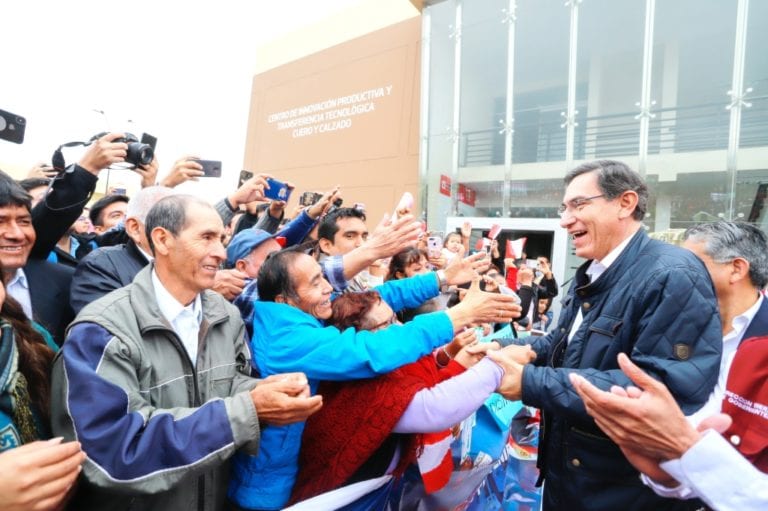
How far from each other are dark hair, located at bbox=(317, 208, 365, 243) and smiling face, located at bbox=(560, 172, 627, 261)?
5.11 feet

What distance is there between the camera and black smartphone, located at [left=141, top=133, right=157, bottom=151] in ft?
8.11

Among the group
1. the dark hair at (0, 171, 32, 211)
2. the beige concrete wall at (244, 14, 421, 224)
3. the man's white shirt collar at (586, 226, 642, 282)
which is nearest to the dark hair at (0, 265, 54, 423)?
the dark hair at (0, 171, 32, 211)

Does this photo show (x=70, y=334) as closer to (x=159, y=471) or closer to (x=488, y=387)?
(x=159, y=471)

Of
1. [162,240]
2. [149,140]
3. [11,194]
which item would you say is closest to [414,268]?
[149,140]

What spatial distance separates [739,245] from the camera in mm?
2051

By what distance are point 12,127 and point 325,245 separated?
1.79 m

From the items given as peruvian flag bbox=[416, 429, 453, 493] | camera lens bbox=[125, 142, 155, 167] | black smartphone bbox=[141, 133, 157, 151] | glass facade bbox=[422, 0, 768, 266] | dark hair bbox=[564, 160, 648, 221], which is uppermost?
glass facade bbox=[422, 0, 768, 266]

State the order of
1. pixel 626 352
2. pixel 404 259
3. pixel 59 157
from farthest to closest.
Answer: pixel 404 259 → pixel 59 157 → pixel 626 352

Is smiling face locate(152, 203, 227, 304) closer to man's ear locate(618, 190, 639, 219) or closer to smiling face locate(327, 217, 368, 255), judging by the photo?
smiling face locate(327, 217, 368, 255)

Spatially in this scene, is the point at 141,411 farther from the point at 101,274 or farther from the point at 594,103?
the point at 594,103

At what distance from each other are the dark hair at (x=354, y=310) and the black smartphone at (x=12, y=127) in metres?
1.69

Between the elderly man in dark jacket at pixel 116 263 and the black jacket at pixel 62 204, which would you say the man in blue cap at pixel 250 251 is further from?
the black jacket at pixel 62 204

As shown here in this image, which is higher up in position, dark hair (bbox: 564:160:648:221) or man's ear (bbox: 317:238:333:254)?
dark hair (bbox: 564:160:648:221)

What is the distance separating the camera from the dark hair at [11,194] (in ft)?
5.72
